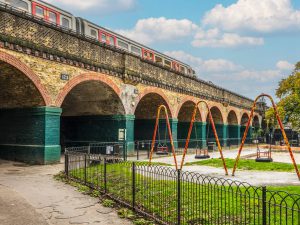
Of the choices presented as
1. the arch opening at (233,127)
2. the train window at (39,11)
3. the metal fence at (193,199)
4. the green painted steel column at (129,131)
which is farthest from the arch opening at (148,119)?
the arch opening at (233,127)

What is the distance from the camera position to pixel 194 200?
699 cm

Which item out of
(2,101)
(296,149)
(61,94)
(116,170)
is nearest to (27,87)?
(61,94)

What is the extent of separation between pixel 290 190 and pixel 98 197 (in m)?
4.86

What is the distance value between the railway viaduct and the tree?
992 centimetres

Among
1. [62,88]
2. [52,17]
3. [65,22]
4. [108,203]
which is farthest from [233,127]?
[108,203]

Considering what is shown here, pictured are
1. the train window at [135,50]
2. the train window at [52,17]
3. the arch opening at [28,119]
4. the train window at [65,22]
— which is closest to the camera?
the arch opening at [28,119]

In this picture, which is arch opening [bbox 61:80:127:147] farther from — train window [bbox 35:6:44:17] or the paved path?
the paved path

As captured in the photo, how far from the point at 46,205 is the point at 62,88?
25.8 feet

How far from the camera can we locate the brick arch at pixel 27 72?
11516 millimetres

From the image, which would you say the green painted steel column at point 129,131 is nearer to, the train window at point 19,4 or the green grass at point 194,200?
the train window at point 19,4

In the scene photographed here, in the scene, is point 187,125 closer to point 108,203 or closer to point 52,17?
point 52,17

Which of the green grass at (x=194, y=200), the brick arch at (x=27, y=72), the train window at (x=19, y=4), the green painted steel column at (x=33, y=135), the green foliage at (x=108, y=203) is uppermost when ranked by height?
the train window at (x=19, y=4)

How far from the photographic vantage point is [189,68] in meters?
33.9

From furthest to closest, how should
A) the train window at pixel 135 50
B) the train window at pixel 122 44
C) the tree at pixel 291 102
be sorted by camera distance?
the tree at pixel 291 102, the train window at pixel 135 50, the train window at pixel 122 44
